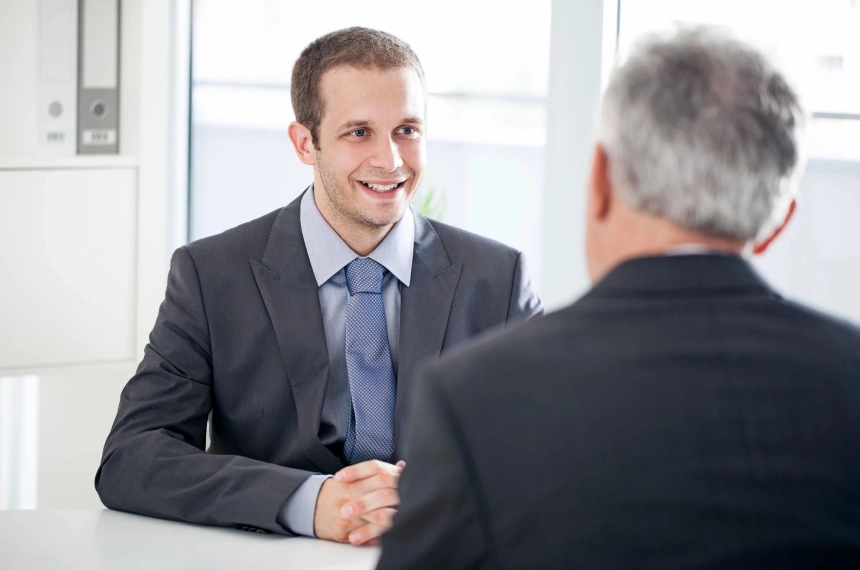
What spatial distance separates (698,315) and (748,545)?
19cm

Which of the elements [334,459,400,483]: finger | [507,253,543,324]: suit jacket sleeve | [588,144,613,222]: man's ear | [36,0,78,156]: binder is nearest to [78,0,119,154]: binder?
[36,0,78,156]: binder

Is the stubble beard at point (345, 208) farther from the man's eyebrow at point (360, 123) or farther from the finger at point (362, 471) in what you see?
the finger at point (362, 471)

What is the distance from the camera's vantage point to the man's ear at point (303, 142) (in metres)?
2.07

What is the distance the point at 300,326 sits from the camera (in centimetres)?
186

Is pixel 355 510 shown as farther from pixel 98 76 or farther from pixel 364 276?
pixel 98 76

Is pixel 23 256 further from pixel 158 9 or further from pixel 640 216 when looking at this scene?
pixel 640 216

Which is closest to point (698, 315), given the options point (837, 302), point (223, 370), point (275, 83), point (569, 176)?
point (223, 370)

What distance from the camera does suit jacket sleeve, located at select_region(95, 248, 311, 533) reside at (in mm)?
1514

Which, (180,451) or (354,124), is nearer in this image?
(180,451)

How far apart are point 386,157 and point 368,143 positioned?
5cm

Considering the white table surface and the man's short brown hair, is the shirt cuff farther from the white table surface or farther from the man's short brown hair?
the man's short brown hair

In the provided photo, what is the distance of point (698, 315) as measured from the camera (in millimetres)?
835

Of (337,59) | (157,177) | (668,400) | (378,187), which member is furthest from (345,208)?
(668,400)

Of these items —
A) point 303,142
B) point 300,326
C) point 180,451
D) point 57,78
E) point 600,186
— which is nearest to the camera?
point 600,186
